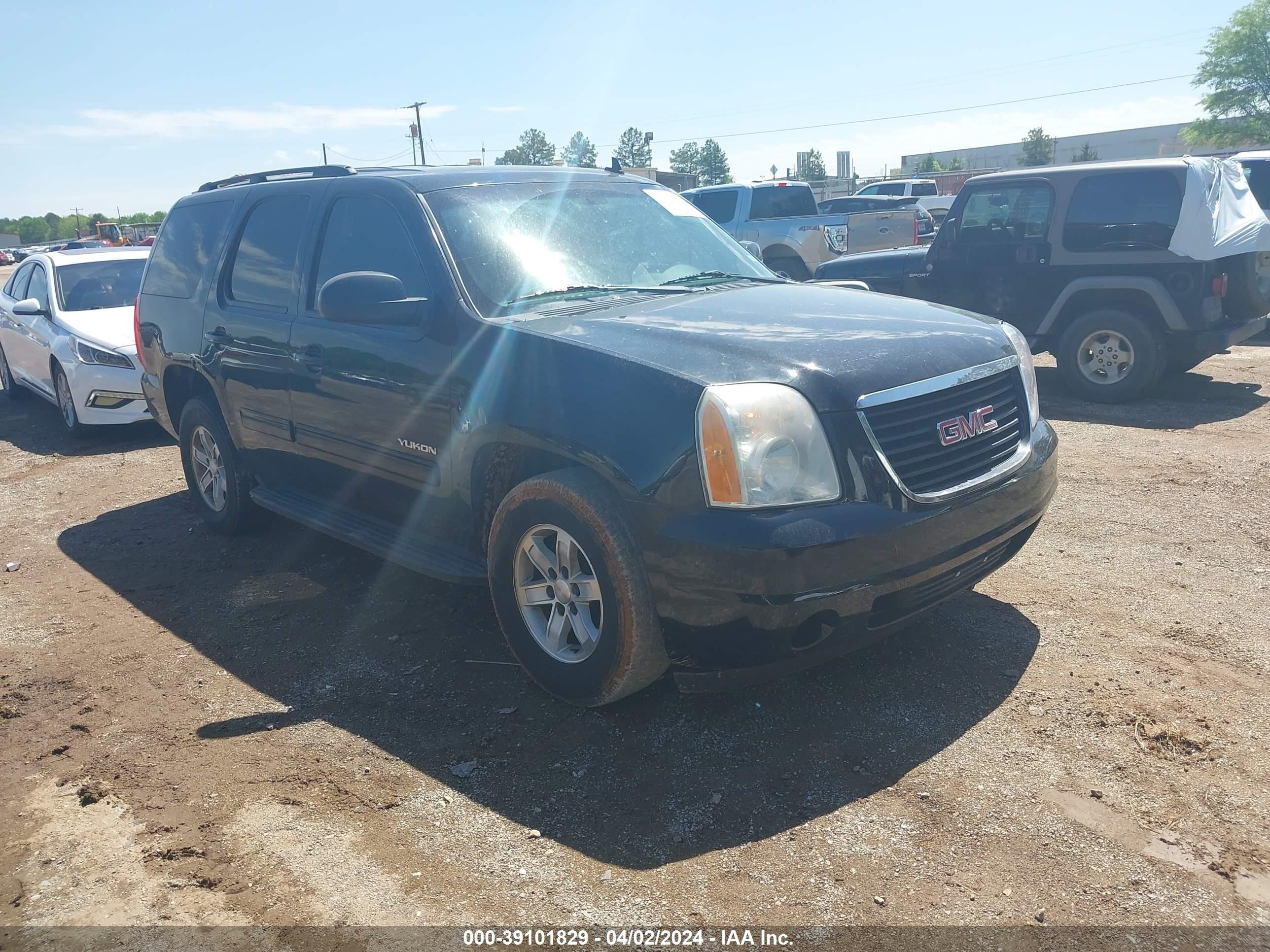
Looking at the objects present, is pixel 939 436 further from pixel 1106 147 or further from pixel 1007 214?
pixel 1106 147

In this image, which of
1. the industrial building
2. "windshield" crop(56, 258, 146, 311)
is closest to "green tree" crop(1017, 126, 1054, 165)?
the industrial building

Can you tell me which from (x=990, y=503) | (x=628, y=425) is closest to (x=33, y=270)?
(x=628, y=425)

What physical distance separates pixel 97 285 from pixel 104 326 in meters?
0.95

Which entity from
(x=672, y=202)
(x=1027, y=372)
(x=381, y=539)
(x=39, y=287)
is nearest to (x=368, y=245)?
(x=381, y=539)

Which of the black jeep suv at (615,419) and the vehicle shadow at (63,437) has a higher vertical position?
the black jeep suv at (615,419)

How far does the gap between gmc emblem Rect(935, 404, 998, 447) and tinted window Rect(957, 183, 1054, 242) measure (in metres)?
6.00

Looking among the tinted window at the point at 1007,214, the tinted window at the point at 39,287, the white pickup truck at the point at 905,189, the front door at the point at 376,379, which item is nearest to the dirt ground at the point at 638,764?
the front door at the point at 376,379

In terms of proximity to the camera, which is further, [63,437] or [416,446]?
[63,437]

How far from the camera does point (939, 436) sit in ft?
11.4

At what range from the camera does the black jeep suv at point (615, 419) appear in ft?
10.4

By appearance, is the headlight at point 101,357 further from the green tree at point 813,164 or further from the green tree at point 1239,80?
the green tree at point 813,164

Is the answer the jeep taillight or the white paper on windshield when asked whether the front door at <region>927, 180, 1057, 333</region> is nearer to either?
the white paper on windshield

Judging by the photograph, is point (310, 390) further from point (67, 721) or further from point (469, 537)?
point (67, 721)

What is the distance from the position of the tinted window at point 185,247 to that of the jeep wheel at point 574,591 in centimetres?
305
